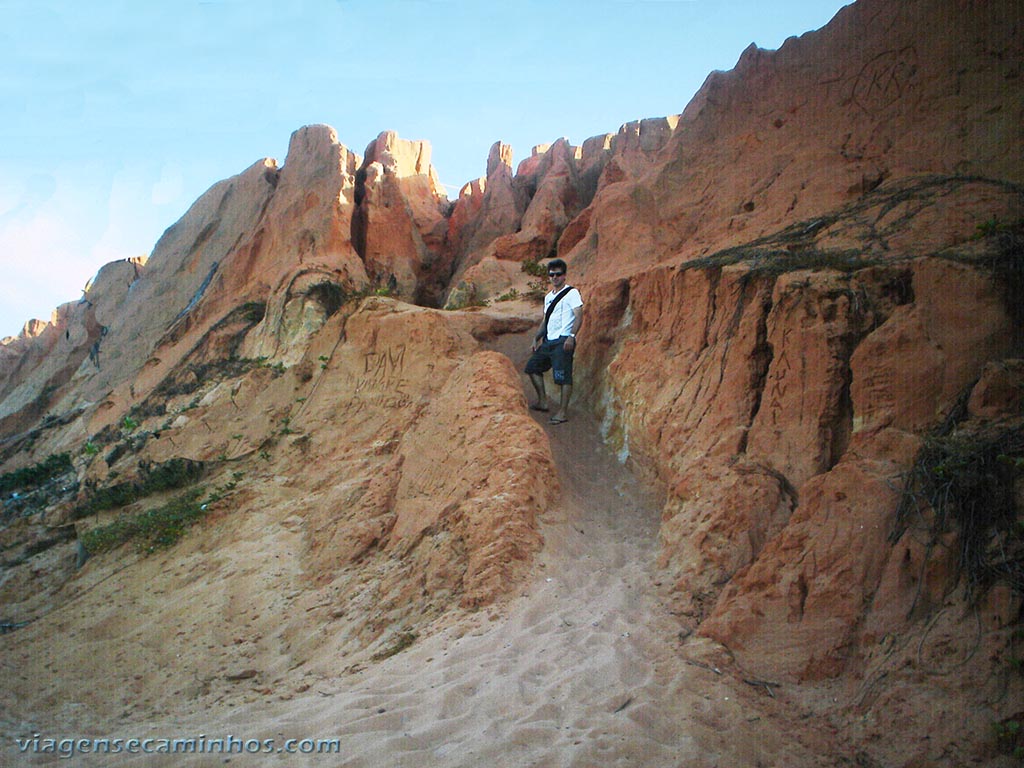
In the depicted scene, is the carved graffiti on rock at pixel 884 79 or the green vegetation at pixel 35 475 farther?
the green vegetation at pixel 35 475

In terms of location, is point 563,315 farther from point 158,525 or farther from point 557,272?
point 158,525

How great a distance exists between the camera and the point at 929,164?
6.50 m

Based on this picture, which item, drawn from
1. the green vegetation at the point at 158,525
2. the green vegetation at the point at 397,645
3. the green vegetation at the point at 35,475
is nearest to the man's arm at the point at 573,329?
the green vegetation at the point at 397,645

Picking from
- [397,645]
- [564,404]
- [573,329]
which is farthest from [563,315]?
[397,645]

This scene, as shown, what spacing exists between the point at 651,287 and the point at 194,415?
21.9 ft

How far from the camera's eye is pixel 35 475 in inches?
492

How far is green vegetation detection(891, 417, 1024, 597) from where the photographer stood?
3.59 metres

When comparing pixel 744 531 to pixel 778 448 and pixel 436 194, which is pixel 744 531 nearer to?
pixel 778 448

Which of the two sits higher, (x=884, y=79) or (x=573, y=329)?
(x=884, y=79)

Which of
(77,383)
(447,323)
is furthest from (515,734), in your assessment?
(77,383)

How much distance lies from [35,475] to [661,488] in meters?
11.1

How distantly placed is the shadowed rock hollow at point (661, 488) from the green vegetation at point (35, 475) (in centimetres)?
33

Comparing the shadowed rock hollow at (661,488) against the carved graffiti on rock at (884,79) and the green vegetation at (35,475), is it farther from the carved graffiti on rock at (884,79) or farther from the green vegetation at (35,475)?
the green vegetation at (35,475)

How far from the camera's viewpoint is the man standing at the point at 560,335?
7691 millimetres
